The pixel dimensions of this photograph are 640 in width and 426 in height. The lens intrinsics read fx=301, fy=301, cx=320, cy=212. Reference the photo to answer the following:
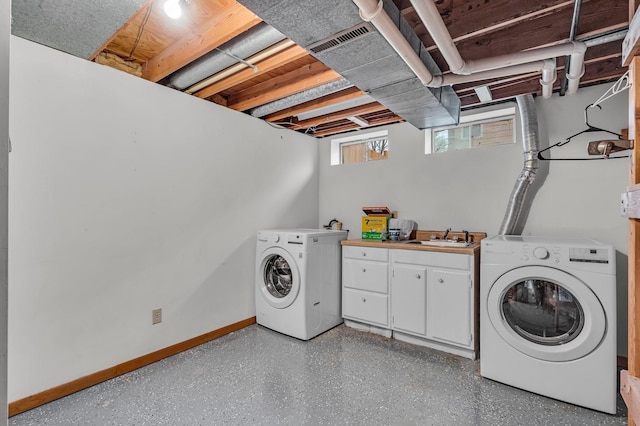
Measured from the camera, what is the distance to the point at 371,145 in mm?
3742

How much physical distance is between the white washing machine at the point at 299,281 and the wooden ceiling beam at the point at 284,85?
1.24 metres

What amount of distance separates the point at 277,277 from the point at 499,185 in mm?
2285

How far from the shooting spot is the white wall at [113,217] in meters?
1.79

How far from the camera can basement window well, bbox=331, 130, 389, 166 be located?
3.60 metres

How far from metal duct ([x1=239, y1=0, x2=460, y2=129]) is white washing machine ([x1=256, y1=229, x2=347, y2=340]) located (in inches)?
54.3

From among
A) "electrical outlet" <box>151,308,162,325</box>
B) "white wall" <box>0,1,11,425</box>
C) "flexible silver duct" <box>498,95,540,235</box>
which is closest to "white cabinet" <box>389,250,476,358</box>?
"flexible silver duct" <box>498,95,540,235</box>

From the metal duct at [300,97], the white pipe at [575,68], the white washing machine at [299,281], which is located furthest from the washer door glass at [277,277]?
the white pipe at [575,68]

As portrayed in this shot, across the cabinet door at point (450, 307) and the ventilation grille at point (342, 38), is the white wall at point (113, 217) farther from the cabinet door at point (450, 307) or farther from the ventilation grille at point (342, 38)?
the cabinet door at point (450, 307)

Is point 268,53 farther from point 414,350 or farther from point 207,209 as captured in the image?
point 414,350

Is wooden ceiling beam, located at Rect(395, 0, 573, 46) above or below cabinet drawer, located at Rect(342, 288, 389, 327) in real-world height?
above

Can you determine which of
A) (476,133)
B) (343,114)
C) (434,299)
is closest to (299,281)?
(434,299)

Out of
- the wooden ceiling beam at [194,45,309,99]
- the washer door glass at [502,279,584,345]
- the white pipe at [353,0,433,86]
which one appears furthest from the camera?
the wooden ceiling beam at [194,45,309,99]

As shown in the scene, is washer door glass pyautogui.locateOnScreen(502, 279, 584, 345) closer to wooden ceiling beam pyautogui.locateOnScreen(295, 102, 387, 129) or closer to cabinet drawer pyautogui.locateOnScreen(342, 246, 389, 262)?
cabinet drawer pyautogui.locateOnScreen(342, 246, 389, 262)

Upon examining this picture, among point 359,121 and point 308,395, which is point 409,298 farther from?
point 359,121
